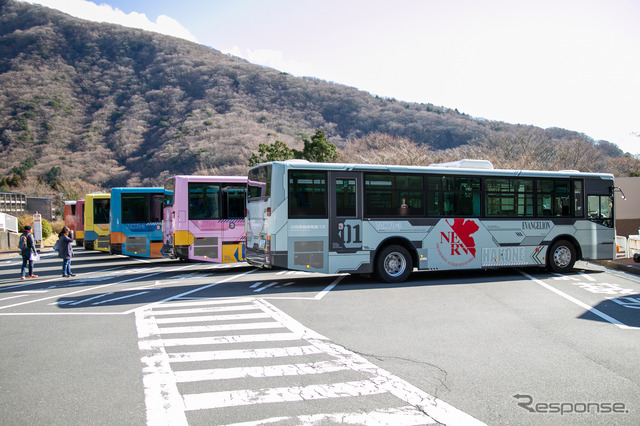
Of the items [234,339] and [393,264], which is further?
[393,264]

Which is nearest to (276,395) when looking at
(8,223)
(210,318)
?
(210,318)

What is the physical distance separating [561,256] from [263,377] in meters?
12.8

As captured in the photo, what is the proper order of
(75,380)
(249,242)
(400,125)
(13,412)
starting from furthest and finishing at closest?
(400,125) < (249,242) < (75,380) < (13,412)

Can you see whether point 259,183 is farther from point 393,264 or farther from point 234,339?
point 234,339

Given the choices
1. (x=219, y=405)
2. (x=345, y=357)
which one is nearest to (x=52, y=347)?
(x=219, y=405)

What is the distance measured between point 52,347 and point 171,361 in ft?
6.88

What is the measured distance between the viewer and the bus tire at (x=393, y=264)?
533 inches

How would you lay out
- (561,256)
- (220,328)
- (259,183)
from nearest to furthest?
(220,328), (259,183), (561,256)

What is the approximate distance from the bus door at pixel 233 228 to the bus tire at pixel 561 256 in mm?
10158

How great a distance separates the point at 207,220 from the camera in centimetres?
1745

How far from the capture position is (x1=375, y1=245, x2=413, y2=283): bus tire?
44.4ft

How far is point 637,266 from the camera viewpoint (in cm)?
1627

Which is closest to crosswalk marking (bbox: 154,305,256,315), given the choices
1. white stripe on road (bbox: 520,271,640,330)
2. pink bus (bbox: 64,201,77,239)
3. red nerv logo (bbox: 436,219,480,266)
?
red nerv logo (bbox: 436,219,480,266)

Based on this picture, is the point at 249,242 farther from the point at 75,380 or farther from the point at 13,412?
the point at 13,412
